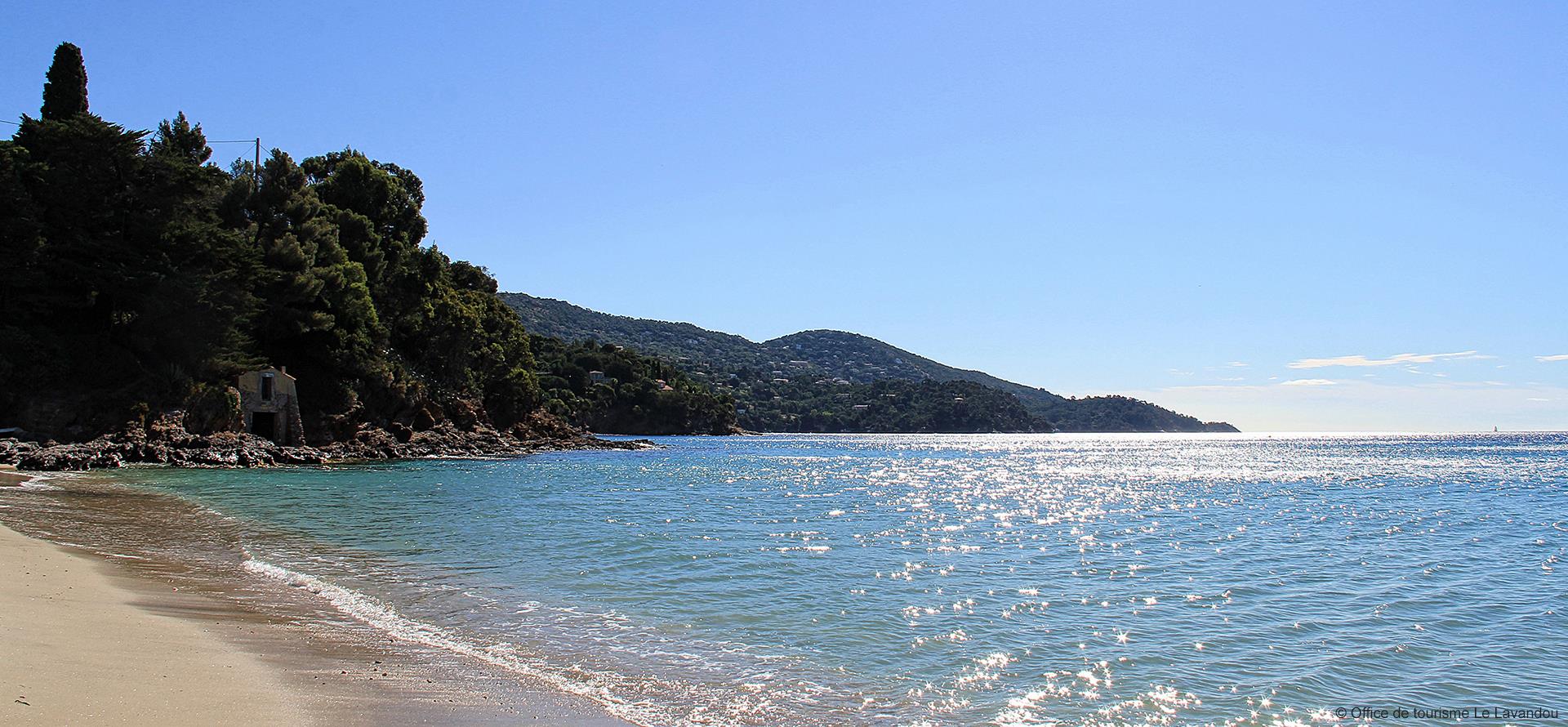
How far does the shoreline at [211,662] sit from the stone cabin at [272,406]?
1548 inches

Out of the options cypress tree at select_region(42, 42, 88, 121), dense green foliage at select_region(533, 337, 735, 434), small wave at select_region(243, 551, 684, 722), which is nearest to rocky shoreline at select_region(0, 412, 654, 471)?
cypress tree at select_region(42, 42, 88, 121)

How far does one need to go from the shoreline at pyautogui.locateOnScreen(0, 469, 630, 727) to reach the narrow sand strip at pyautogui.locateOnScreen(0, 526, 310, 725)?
1 cm

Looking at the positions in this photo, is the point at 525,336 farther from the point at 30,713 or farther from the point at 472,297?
the point at 30,713

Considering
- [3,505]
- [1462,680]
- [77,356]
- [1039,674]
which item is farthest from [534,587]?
[77,356]

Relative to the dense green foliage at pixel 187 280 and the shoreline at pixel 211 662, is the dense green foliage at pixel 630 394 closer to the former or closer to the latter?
the dense green foliage at pixel 187 280

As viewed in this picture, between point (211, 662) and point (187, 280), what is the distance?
4131cm

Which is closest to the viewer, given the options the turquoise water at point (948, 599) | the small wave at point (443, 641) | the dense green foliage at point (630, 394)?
the small wave at point (443, 641)

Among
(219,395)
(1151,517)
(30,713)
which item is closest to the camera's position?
(30,713)

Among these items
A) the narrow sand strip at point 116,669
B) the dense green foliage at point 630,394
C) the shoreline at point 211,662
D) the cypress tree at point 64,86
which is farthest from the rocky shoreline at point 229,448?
the dense green foliage at point 630,394

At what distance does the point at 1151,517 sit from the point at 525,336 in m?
68.2

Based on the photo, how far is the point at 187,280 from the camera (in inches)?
→ 1657

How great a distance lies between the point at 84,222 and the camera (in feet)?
134

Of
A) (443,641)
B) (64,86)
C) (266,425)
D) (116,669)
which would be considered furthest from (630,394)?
(116,669)

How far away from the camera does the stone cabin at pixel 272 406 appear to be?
48.8 m
